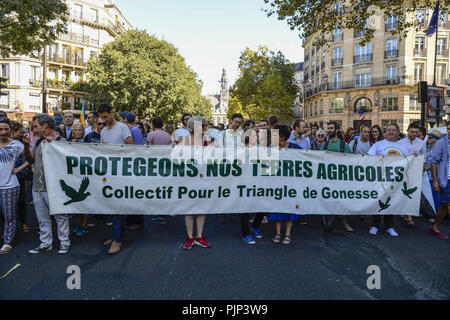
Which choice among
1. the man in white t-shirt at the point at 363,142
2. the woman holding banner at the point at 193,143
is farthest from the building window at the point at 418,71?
the woman holding banner at the point at 193,143

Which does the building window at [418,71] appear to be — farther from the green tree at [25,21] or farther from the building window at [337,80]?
the green tree at [25,21]

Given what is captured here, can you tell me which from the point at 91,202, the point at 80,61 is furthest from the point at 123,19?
the point at 91,202

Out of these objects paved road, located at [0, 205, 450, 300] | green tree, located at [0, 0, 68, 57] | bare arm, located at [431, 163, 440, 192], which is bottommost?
paved road, located at [0, 205, 450, 300]

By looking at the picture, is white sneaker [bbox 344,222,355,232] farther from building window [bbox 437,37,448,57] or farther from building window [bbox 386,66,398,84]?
building window [bbox 437,37,448,57]

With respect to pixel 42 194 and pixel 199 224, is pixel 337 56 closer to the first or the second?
pixel 199 224

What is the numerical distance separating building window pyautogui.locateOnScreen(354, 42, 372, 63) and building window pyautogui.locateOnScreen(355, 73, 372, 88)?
Result: 1.80 meters

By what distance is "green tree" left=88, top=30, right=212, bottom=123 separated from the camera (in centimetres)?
2900

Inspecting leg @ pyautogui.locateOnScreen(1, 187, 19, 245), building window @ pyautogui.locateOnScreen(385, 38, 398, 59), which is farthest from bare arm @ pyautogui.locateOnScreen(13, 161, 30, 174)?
building window @ pyautogui.locateOnScreen(385, 38, 398, 59)

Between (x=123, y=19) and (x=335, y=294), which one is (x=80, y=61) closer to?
(x=123, y=19)

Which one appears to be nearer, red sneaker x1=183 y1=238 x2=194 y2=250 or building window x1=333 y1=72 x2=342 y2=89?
red sneaker x1=183 y1=238 x2=194 y2=250

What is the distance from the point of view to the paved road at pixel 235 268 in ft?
10.6

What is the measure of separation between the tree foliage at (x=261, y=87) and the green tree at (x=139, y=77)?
10.9m

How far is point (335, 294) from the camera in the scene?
3.21m

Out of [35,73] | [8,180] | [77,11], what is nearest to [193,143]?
[8,180]
